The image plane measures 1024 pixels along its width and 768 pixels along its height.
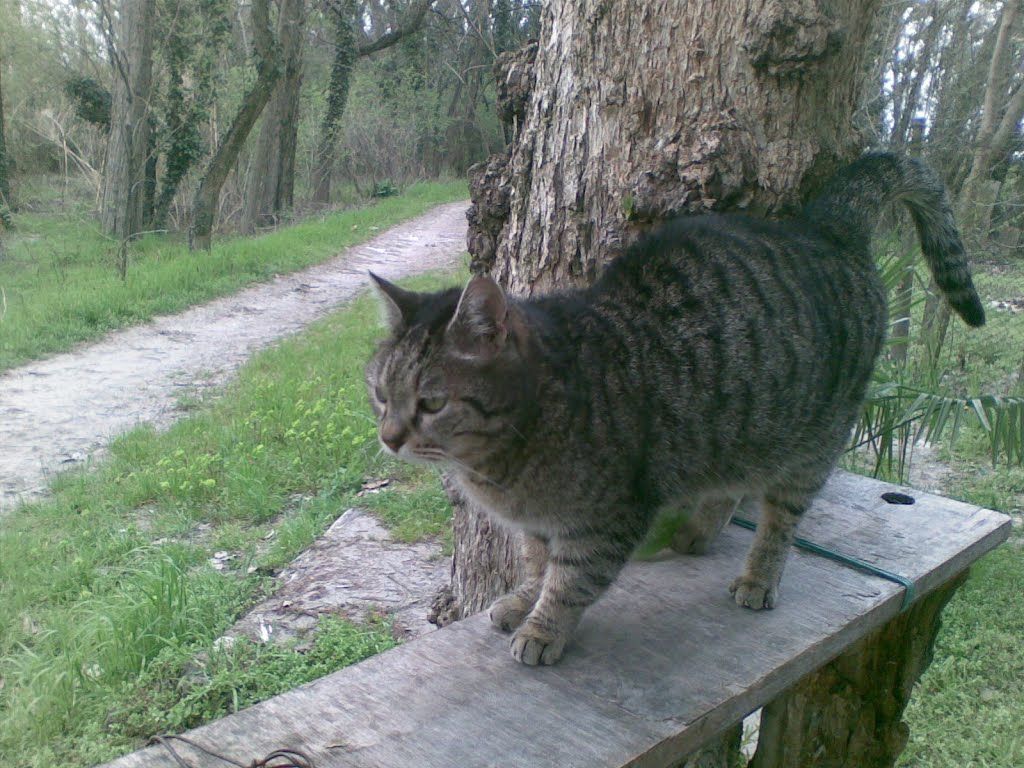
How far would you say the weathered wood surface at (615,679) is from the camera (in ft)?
5.20

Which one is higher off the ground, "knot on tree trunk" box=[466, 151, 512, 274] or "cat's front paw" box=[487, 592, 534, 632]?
"knot on tree trunk" box=[466, 151, 512, 274]

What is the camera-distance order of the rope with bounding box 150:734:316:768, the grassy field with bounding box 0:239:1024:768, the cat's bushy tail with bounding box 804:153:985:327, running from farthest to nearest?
the grassy field with bounding box 0:239:1024:768, the cat's bushy tail with bounding box 804:153:985:327, the rope with bounding box 150:734:316:768

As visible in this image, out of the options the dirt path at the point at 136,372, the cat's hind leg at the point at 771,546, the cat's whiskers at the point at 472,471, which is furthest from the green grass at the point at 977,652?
the dirt path at the point at 136,372

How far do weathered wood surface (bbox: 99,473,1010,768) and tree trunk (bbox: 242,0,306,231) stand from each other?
12659 mm

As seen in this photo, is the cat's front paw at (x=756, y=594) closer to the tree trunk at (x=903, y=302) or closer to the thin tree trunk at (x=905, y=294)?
the tree trunk at (x=903, y=302)

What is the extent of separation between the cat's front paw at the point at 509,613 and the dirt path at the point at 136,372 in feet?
11.0

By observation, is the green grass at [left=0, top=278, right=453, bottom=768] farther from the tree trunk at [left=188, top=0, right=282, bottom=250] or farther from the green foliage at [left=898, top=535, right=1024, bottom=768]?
the tree trunk at [left=188, top=0, right=282, bottom=250]

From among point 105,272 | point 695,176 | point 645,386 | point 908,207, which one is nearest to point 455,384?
point 645,386

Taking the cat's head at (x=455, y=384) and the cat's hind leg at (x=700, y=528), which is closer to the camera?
the cat's head at (x=455, y=384)

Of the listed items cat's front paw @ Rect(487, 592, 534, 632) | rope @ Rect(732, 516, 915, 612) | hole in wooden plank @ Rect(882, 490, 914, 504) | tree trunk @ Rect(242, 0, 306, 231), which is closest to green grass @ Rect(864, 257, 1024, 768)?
hole in wooden plank @ Rect(882, 490, 914, 504)

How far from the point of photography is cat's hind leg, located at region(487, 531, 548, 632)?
2.06m

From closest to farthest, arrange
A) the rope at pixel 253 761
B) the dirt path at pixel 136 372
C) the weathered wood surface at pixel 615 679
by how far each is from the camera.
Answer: the rope at pixel 253 761, the weathered wood surface at pixel 615 679, the dirt path at pixel 136 372

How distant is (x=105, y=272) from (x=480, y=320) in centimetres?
856

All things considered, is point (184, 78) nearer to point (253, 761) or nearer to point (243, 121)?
point (243, 121)
